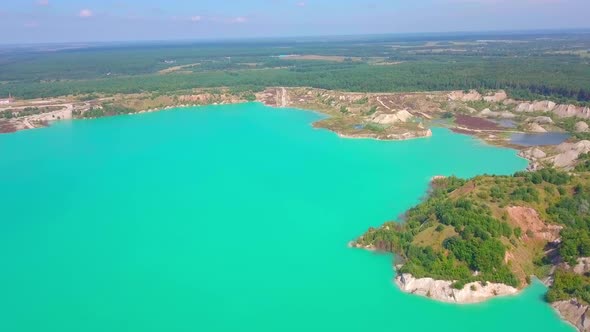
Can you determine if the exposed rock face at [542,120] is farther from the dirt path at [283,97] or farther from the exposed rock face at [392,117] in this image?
the dirt path at [283,97]

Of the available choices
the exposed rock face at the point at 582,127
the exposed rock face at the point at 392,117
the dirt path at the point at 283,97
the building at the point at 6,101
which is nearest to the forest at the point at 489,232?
the exposed rock face at the point at 582,127

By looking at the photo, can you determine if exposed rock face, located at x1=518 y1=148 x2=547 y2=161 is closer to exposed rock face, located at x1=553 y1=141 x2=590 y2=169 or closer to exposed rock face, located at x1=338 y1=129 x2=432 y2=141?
exposed rock face, located at x1=553 y1=141 x2=590 y2=169

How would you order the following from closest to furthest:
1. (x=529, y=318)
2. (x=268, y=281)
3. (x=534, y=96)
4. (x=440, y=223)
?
(x=529, y=318), (x=268, y=281), (x=440, y=223), (x=534, y=96)

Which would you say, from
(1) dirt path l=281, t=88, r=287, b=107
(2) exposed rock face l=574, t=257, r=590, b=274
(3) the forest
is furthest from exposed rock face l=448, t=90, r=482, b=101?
(2) exposed rock face l=574, t=257, r=590, b=274

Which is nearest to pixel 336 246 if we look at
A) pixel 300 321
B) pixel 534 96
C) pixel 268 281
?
pixel 268 281

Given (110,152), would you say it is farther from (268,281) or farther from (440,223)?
(440,223)

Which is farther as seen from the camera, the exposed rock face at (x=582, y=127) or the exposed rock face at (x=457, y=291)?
the exposed rock face at (x=582, y=127)

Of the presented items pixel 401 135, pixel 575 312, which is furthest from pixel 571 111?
pixel 575 312
